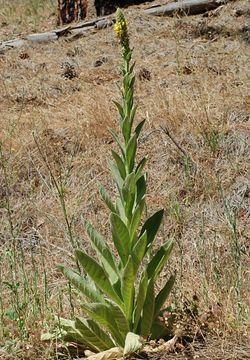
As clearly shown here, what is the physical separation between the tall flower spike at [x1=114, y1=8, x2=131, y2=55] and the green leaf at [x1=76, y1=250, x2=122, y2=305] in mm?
841

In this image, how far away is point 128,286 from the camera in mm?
2516

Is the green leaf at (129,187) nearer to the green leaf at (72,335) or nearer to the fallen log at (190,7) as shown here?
the green leaf at (72,335)

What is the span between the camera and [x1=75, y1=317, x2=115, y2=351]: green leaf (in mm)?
2562

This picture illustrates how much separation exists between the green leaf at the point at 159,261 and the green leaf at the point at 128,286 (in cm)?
12

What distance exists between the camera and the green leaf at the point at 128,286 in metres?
2.45

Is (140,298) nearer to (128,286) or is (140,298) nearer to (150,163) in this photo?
(128,286)

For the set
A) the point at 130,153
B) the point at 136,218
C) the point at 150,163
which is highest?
the point at 130,153

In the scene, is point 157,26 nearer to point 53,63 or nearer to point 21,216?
point 53,63

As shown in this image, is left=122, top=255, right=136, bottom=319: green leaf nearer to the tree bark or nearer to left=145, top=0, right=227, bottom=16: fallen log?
left=145, top=0, right=227, bottom=16: fallen log

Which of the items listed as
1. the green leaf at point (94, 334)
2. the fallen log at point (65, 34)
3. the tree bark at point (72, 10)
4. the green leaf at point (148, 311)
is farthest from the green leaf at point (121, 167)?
the tree bark at point (72, 10)

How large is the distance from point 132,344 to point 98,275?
31 cm

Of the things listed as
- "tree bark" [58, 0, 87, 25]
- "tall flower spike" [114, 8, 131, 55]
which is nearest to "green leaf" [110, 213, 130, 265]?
"tall flower spike" [114, 8, 131, 55]

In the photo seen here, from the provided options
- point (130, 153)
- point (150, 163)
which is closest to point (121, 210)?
point (130, 153)

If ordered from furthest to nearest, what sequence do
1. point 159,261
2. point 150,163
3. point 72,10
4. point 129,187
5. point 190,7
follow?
point 72,10, point 190,7, point 150,163, point 159,261, point 129,187
